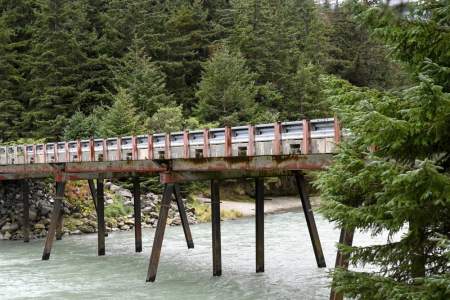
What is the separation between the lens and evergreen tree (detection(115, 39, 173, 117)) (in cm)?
4775

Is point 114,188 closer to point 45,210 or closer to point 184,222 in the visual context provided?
point 45,210

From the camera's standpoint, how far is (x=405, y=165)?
6.91m

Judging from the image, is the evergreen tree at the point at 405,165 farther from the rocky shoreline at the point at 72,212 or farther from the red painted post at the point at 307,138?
the rocky shoreline at the point at 72,212

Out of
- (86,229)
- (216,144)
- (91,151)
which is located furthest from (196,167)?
(86,229)

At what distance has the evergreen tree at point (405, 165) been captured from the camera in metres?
6.42

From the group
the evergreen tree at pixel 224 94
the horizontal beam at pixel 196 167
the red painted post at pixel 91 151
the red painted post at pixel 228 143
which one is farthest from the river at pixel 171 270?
the evergreen tree at pixel 224 94

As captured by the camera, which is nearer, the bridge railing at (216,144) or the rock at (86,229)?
the bridge railing at (216,144)

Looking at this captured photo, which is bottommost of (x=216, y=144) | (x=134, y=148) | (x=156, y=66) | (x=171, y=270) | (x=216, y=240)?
(x=171, y=270)

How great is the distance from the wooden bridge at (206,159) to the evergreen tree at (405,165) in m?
3.05

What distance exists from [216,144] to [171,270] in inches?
234

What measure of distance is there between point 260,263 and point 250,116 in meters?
28.6

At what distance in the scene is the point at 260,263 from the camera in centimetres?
1902

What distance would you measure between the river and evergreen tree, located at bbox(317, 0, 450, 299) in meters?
4.39

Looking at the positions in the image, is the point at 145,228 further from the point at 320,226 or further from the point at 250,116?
the point at 250,116
